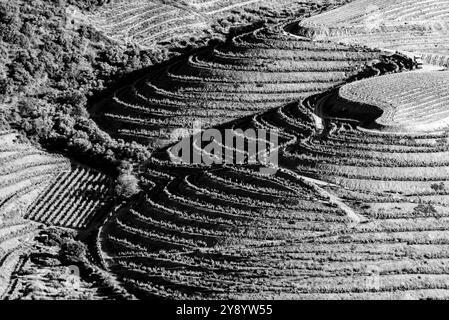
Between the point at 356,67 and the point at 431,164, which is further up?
the point at 356,67

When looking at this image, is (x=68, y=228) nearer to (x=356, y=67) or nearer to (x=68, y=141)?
(x=68, y=141)

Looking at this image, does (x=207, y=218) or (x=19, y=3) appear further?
(x=19, y=3)

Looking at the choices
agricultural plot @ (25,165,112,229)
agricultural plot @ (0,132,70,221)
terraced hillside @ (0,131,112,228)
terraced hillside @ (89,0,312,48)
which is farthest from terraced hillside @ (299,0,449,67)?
agricultural plot @ (0,132,70,221)

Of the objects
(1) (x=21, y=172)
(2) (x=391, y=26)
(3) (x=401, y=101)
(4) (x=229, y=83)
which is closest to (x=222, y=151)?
(4) (x=229, y=83)

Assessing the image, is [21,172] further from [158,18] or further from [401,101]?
[401,101]

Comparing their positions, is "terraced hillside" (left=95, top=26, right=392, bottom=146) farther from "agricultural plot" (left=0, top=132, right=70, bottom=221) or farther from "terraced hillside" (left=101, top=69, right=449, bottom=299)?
"terraced hillside" (left=101, top=69, right=449, bottom=299)

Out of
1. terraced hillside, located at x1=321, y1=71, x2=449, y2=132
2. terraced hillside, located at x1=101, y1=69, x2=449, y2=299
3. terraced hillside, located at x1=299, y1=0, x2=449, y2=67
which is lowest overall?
terraced hillside, located at x1=101, y1=69, x2=449, y2=299

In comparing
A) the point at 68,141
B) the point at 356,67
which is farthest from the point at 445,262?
the point at 68,141
